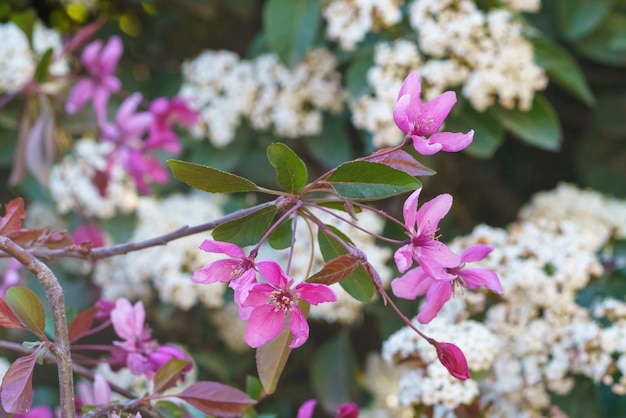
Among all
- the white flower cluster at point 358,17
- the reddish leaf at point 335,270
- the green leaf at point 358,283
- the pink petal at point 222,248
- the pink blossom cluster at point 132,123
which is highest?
the pink petal at point 222,248

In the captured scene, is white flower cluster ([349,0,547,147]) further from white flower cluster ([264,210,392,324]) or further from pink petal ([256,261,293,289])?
pink petal ([256,261,293,289])

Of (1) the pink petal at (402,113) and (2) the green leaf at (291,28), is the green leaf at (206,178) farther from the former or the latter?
(2) the green leaf at (291,28)

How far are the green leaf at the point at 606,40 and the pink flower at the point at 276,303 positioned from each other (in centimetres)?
85

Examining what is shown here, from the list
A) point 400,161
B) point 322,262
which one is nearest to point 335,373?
point 322,262

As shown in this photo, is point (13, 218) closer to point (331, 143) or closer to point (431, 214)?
point (431, 214)

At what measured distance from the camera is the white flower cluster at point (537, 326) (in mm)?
766

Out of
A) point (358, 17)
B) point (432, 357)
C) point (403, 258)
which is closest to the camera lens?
point (403, 258)

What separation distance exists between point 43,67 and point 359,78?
38 cm

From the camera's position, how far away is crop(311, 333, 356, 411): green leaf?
1.13m

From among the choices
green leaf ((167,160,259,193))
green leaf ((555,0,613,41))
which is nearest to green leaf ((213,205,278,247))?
green leaf ((167,160,259,193))

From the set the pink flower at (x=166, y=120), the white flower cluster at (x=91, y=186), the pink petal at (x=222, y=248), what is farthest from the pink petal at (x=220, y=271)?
the white flower cluster at (x=91, y=186)

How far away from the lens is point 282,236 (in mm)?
514

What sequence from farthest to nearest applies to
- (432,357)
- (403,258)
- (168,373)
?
(432,357) < (168,373) < (403,258)

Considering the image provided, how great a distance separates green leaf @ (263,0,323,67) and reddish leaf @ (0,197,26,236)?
1.97ft
